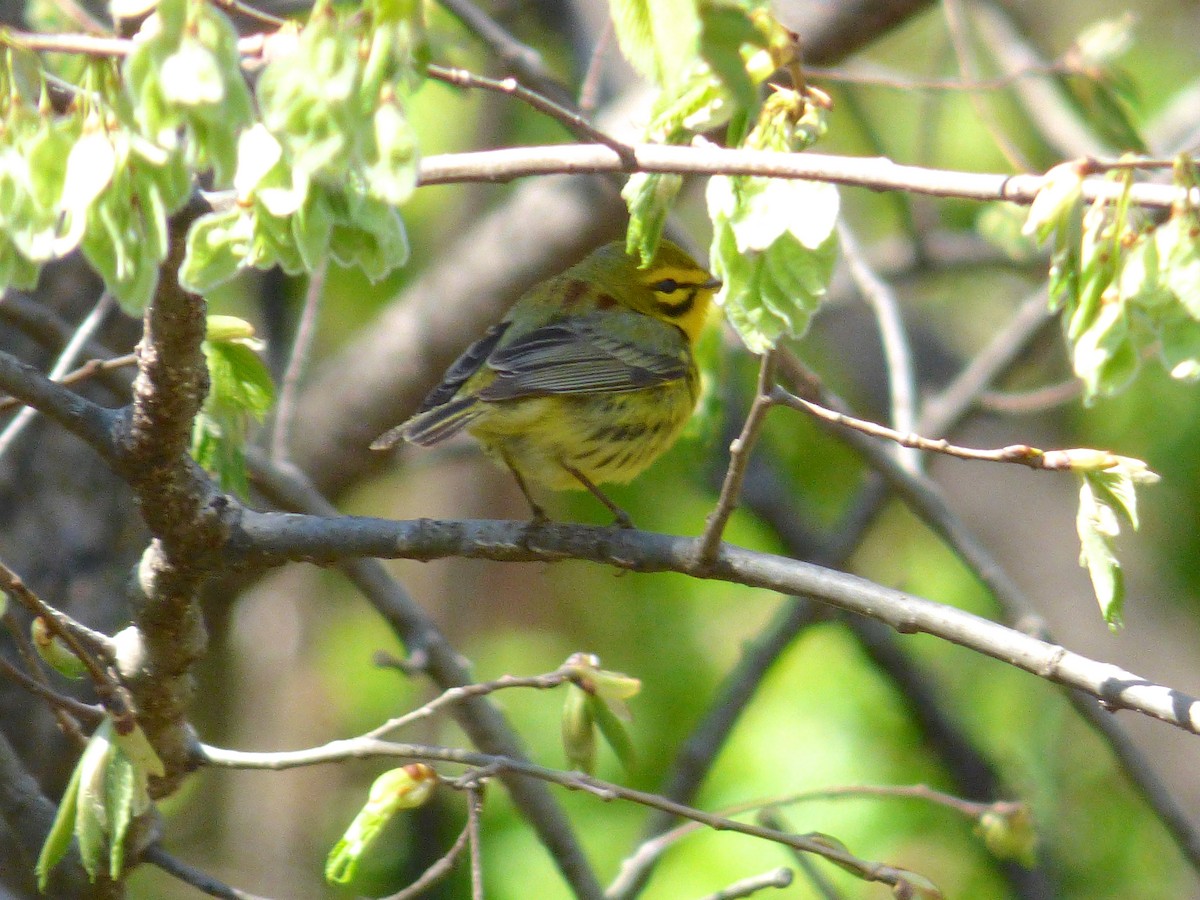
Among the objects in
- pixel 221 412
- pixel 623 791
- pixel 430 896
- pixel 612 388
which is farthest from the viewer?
pixel 430 896

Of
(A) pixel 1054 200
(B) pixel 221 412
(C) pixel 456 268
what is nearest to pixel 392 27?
(A) pixel 1054 200

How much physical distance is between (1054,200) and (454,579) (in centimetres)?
601

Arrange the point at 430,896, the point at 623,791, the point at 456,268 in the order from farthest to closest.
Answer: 1. the point at 430,896
2. the point at 456,268
3. the point at 623,791

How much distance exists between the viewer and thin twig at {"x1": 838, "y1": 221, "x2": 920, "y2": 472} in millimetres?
4223

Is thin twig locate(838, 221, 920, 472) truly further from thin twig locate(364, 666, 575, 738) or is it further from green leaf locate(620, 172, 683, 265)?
green leaf locate(620, 172, 683, 265)

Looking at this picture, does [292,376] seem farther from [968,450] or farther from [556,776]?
[968,450]

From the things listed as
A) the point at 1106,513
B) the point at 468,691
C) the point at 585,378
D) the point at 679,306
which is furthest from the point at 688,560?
the point at 679,306

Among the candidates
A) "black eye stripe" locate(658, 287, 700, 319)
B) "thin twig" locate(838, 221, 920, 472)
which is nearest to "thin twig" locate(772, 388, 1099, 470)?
"thin twig" locate(838, 221, 920, 472)

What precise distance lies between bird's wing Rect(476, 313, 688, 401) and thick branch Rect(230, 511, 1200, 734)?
125 cm

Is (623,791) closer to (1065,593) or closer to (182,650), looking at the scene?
(182,650)

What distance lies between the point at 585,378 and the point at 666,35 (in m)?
2.78

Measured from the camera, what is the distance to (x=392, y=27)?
1.28m

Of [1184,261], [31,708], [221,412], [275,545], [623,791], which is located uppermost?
[1184,261]

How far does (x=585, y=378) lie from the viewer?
13.1ft
